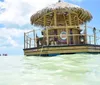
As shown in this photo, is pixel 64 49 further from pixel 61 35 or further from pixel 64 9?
pixel 64 9

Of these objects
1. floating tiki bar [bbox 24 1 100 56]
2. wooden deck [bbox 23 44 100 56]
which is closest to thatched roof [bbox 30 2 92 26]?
floating tiki bar [bbox 24 1 100 56]

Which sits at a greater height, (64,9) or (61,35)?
(64,9)

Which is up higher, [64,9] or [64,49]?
[64,9]

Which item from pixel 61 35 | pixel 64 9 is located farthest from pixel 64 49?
pixel 64 9

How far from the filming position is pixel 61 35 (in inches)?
502

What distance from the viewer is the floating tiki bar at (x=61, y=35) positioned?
11906 mm

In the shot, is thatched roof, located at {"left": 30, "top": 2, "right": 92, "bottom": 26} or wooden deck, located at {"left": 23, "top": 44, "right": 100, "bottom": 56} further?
thatched roof, located at {"left": 30, "top": 2, "right": 92, "bottom": 26}

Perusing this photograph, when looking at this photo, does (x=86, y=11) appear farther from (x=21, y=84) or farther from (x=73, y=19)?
(x=21, y=84)

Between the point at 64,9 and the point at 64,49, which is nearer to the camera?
the point at 64,49

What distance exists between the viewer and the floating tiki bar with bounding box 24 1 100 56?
39.1ft

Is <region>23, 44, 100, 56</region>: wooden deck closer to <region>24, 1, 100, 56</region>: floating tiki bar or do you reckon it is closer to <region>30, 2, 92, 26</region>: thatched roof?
<region>24, 1, 100, 56</region>: floating tiki bar

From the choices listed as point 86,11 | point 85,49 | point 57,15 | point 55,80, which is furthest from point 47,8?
point 55,80

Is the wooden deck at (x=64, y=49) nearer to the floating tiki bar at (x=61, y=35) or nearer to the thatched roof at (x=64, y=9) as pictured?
the floating tiki bar at (x=61, y=35)

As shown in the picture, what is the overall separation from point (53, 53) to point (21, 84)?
27.6 ft
